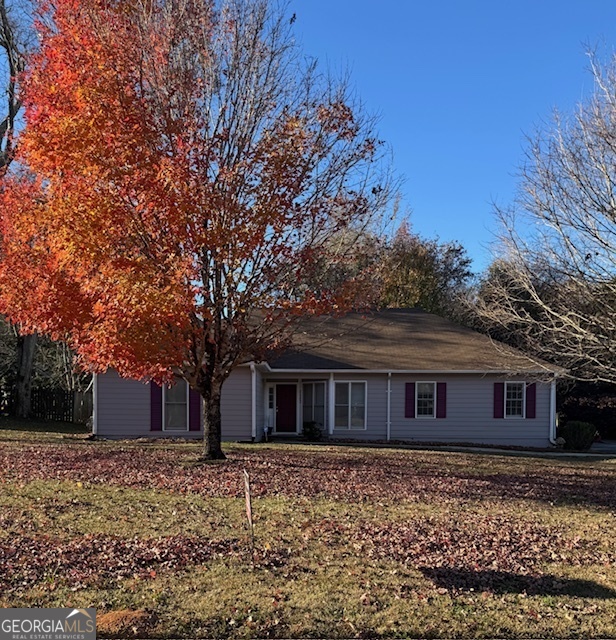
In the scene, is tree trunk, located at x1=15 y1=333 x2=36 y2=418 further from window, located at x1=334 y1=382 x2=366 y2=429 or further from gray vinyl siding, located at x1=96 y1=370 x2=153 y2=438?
window, located at x1=334 y1=382 x2=366 y2=429

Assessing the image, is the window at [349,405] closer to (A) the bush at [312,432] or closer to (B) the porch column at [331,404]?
(B) the porch column at [331,404]

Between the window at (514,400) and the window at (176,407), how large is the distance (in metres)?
10.9

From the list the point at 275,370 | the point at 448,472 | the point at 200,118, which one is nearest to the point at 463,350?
the point at 275,370

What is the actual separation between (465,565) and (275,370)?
625 inches

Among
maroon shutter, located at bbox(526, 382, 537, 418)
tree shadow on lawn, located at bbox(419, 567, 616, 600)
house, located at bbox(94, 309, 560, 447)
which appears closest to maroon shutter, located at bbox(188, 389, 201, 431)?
house, located at bbox(94, 309, 560, 447)

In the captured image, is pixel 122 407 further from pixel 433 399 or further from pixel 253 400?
pixel 433 399

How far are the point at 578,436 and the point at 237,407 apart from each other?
37.7 feet

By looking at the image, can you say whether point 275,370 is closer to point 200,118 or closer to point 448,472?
point 448,472

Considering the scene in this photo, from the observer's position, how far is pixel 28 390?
1154 inches

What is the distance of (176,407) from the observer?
21.5 m

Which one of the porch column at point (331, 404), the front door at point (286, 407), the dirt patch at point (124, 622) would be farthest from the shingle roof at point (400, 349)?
the dirt patch at point (124, 622)

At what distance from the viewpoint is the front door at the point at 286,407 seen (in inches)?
985

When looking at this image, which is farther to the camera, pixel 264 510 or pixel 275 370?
pixel 275 370

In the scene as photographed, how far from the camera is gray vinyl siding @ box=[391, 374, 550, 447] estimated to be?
22969mm
